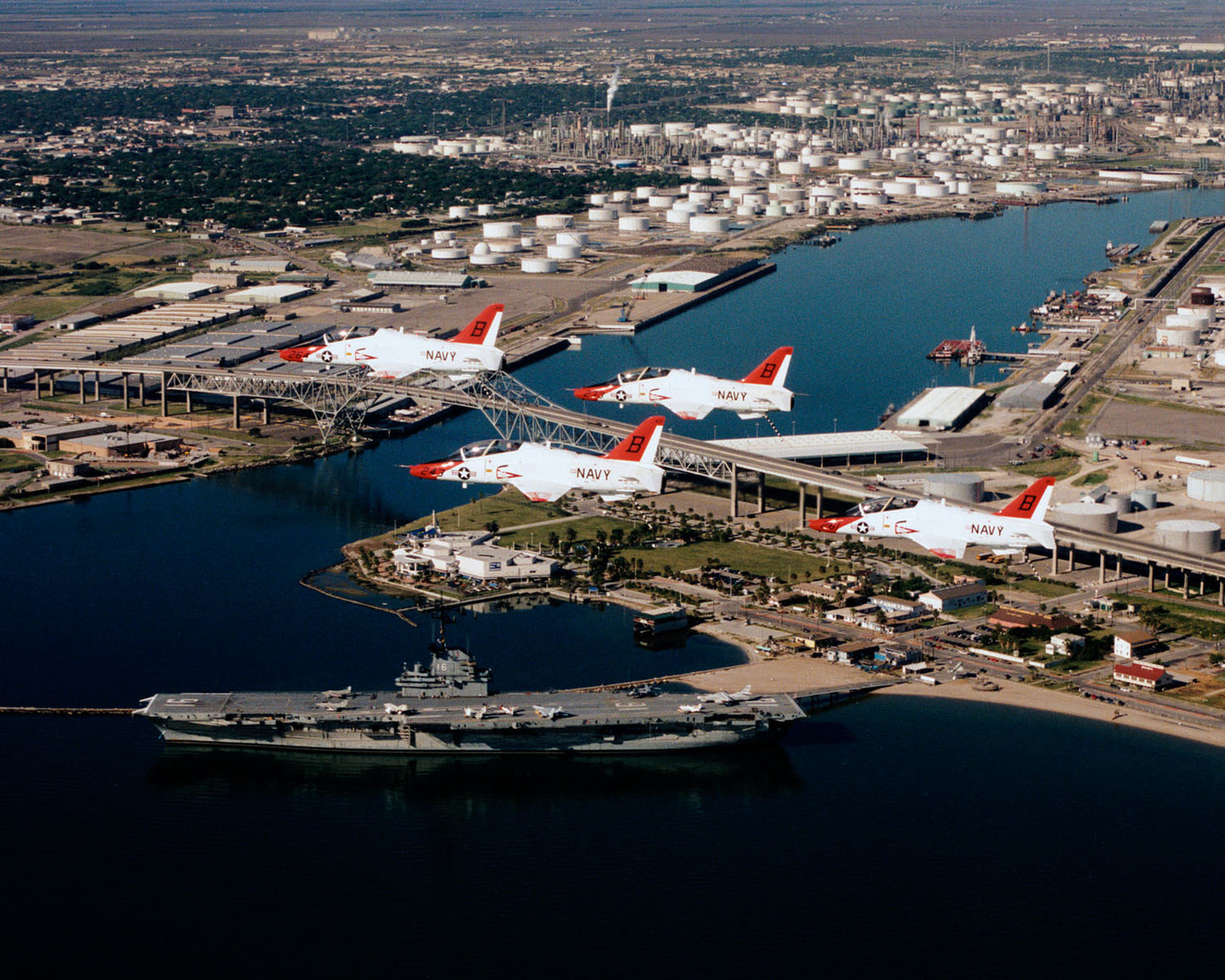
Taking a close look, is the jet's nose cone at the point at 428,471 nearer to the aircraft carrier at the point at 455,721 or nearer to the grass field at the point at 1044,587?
the aircraft carrier at the point at 455,721

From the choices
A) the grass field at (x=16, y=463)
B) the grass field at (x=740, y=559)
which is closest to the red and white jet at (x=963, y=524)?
the grass field at (x=740, y=559)

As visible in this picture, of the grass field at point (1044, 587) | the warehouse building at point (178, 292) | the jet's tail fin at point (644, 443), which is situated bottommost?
the grass field at point (1044, 587)

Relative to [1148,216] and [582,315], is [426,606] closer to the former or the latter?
[582,315]

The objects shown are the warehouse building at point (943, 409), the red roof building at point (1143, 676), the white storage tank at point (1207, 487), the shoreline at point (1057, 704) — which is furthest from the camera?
the warehouse building at point (943, 409)

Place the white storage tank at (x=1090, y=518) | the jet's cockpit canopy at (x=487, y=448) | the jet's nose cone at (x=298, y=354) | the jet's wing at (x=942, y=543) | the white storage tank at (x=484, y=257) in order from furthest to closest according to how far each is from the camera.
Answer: the white storage tank at (x=484, y=257), the jet's nose cone at (x=298, y=354), the jet's cockpit canopy at (x=487, y=448), the white storage tank at (x=1090, y=518), the jet's wing at (x=942, y=543)

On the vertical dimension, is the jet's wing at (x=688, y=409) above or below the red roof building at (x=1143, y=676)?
above

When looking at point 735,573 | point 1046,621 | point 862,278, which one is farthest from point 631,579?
point 862,278
